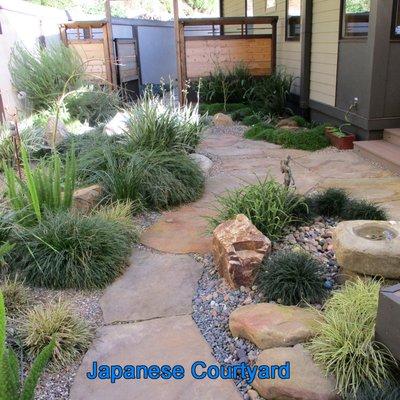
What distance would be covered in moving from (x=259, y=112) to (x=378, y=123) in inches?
109

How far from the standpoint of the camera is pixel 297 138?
248 inches

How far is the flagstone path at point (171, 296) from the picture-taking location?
212cm

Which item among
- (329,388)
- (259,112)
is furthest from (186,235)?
(259,112)

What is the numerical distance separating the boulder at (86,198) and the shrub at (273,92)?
15.7ft

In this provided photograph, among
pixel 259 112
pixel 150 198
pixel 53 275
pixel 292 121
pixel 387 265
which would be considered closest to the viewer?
pixel 387 265

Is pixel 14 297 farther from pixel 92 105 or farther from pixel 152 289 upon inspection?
pixel 92 105

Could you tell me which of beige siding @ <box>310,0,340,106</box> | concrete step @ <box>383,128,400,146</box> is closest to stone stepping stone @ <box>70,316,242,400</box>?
concrete step @ <box>383,128,400,146</box>

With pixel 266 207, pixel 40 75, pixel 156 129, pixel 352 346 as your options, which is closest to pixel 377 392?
pixel 352 346

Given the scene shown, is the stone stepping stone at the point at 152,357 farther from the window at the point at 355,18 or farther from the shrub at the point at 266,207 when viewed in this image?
the window at the point at 355,18

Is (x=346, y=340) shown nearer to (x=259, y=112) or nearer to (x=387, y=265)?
(x=387, y=265)

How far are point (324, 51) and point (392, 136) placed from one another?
82.8 inches

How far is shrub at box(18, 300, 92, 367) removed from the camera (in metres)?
2.28

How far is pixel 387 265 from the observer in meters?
2.39

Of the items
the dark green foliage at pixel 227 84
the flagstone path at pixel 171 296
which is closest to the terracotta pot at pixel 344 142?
the flagstone path at pixel 171 296
